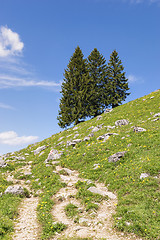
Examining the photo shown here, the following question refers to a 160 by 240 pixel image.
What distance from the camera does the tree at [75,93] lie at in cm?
4134

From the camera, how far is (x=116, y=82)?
161 ft

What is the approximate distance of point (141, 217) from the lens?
27.2 ft

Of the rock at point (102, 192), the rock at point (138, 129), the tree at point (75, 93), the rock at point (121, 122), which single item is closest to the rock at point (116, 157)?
the rock at point (102, 192)

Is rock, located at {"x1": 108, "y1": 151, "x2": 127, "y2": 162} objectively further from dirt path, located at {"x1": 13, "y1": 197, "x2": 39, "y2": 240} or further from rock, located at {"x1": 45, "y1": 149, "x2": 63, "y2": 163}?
rock, located at {"x1": 45, "y1": 149, "x2": 63, "y2": 163}

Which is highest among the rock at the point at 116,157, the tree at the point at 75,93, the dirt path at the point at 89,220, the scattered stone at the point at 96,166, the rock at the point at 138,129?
the tree at the point at 75,93

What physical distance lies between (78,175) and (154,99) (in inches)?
918

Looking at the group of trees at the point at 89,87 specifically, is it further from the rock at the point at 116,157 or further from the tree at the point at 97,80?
the rock at the point at 116,157

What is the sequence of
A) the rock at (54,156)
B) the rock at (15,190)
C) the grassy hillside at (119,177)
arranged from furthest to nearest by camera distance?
1. the rock at (54,156)
2. the rock at (15,190)
3. the grassy hillside at (119,177)

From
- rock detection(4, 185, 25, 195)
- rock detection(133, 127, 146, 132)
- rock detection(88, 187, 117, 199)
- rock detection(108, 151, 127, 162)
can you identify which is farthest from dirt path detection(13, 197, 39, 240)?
rock detection(133, 127, 146, 132)

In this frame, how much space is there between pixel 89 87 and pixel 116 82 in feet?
31.4

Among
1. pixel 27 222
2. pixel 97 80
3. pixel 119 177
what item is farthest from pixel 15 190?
pixel 97 80

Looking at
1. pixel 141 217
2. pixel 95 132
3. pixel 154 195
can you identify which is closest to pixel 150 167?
pixel 154 195

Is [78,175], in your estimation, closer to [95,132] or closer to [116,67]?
[95,132]

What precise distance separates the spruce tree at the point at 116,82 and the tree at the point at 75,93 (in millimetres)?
7602
